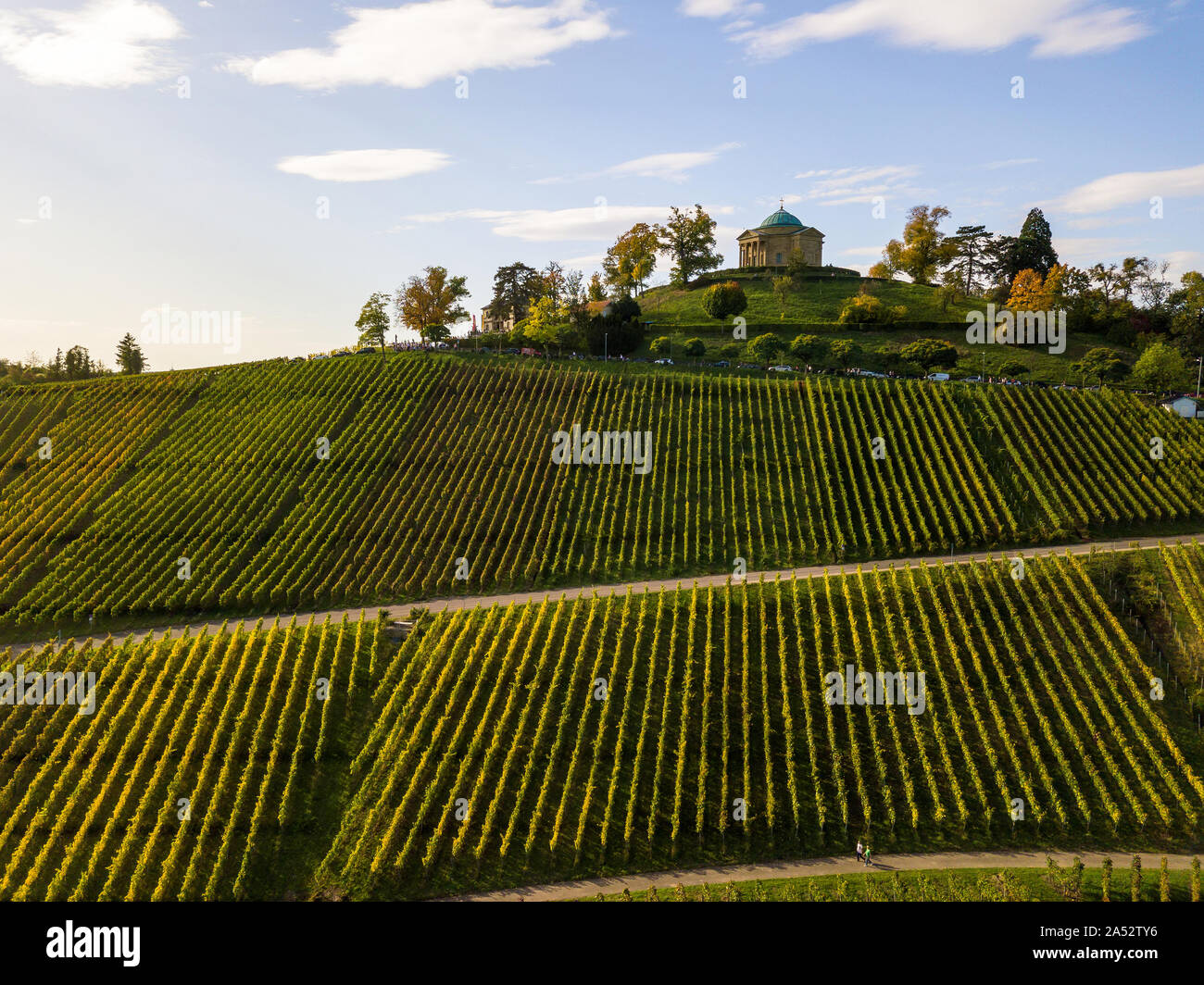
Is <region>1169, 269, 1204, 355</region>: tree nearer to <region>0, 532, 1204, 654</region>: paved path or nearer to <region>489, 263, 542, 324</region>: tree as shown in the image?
<region>0, 532, 1204, 654</region>: paved path

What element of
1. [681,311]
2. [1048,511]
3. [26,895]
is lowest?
[26,895]

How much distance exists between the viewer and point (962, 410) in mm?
58844

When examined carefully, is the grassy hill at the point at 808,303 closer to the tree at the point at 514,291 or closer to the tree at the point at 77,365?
the tree at the point at 514,291

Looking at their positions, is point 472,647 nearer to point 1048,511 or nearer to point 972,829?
point 972,829

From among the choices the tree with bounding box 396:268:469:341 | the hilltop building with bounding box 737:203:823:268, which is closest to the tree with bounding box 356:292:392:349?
the tree with bounding box 396:268:469:341

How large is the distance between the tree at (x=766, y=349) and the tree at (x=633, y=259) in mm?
41468

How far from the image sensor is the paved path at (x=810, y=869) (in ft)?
81.3

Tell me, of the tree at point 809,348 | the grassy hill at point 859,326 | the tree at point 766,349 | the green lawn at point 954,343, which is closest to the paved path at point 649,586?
the grassy hill at point 859,326

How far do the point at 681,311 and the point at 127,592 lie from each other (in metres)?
74.6

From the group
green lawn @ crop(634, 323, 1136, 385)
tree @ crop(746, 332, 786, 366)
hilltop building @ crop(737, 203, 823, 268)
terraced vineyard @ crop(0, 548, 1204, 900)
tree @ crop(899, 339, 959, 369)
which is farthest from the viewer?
hilltop building @ crop(737, 203, 823, 268)

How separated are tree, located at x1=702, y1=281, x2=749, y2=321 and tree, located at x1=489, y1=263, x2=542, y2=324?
28.9 m

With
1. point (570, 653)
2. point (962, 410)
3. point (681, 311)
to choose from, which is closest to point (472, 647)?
point (570, 653)

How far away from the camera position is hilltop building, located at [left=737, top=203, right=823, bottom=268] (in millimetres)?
118625

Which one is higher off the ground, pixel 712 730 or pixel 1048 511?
pixel 1048 511
